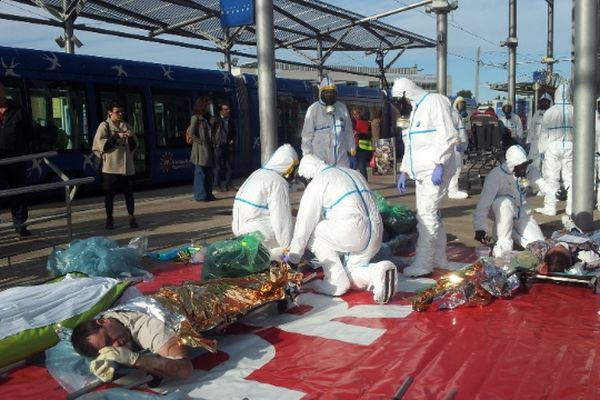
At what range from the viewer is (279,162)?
515 cm

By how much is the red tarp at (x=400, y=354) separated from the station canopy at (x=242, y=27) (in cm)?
1061

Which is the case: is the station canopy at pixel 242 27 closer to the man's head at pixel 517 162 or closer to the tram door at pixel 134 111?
the tram door at pixel 134 111

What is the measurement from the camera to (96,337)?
3018 millimetres

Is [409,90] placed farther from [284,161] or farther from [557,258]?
[557,258]

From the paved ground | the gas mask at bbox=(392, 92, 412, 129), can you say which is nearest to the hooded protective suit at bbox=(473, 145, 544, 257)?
the paved ground

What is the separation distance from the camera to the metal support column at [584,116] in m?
6.79

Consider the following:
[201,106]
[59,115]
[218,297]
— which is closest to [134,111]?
[59,115]

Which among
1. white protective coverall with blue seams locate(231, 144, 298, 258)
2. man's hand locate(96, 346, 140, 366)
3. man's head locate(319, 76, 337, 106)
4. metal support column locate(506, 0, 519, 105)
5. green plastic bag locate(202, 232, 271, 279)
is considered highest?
metal support column locate(506, 0, 519, 105)

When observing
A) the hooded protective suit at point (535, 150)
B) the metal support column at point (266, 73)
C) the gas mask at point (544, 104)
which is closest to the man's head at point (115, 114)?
the metal support column at point (266, 73)

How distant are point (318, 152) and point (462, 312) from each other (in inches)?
152

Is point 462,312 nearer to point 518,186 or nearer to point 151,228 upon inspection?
point 518,186

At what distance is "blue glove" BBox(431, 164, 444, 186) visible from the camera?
206 inches

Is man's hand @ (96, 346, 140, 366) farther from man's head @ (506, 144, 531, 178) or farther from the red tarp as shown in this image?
man's head @ (506, 144, 531, 178)

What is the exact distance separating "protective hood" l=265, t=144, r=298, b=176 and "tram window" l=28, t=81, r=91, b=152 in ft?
23.4
